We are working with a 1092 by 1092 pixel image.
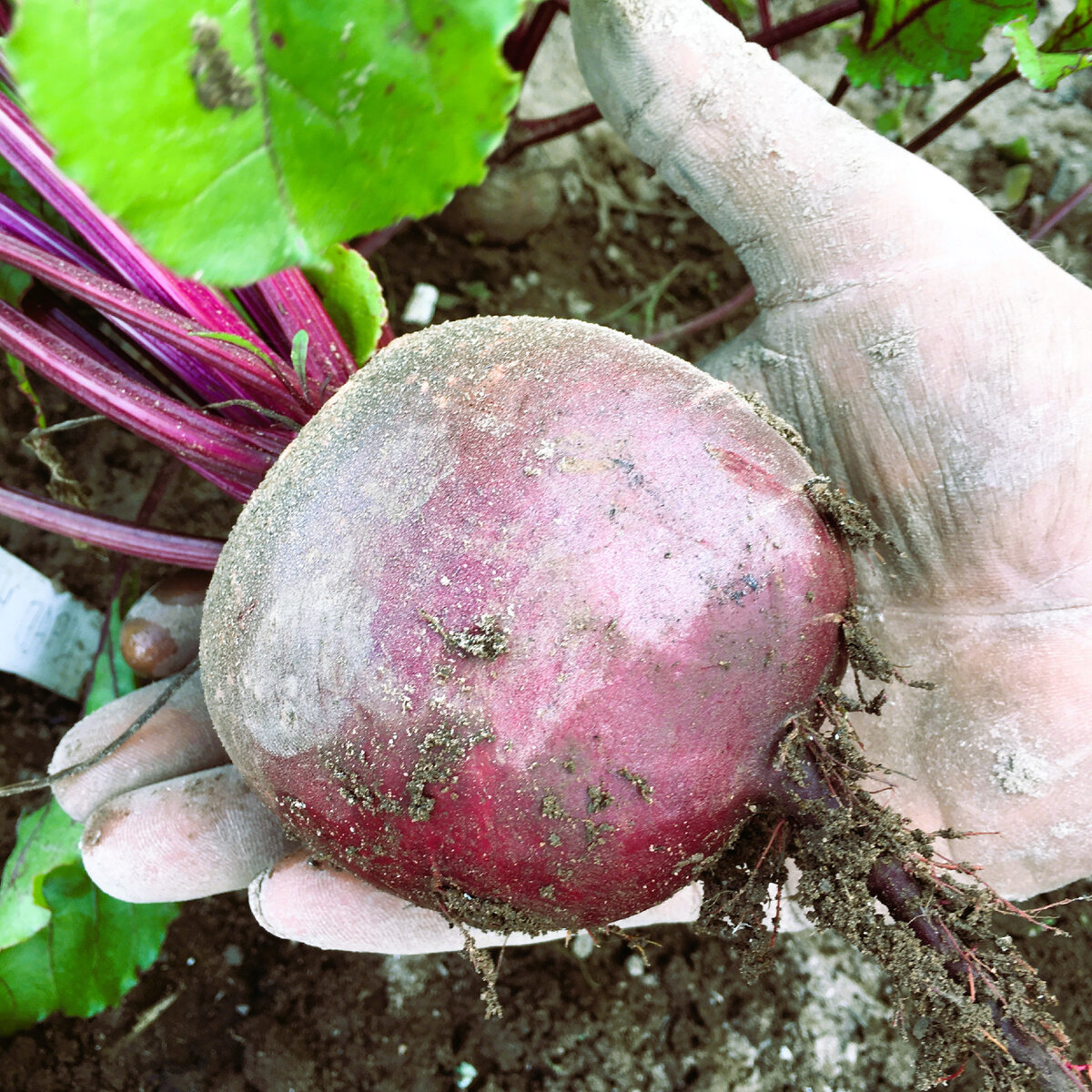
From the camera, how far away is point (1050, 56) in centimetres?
127

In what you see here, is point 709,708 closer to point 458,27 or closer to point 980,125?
point 458,27

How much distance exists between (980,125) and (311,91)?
2.31 metres

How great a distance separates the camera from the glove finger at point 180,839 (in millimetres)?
1393

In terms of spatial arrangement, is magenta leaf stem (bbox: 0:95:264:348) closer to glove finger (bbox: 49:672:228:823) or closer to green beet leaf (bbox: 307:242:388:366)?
green beet leaf (bbox: 307:242:388:366)

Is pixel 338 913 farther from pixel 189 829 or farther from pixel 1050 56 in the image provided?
pixel 1050 56

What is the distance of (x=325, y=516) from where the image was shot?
100 cm

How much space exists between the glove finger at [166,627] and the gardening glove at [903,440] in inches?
10.6

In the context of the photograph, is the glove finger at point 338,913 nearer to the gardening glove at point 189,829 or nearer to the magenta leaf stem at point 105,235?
the gardening glove at point 189,829

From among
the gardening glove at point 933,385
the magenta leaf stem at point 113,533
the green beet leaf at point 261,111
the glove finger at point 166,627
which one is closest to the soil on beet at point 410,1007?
the glove finger at point 166,627

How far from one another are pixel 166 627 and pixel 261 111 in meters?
1.21

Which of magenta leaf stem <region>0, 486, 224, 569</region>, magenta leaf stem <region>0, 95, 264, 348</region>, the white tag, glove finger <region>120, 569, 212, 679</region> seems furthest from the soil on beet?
magenta leaf stem <region>0, 95, 264, 348</region>

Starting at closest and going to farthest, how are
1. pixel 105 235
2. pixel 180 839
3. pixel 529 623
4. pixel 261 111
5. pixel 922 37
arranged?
pixel 261 111 → pixel 529 623 → pixel 105 235 → pixel 180 839 → pixel 922 37

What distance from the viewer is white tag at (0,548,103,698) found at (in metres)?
1.66

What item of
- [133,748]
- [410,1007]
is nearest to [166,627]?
[133,748]
